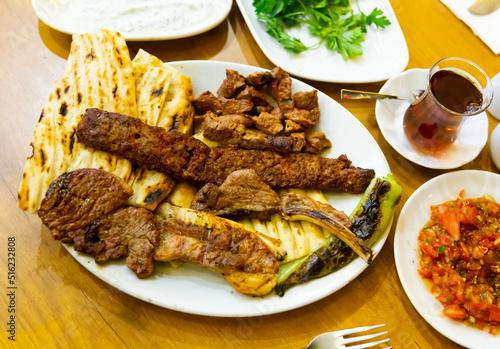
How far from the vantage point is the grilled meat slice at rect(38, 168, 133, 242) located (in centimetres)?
255

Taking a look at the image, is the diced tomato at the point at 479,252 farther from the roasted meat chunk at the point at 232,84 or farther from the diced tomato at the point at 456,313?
the roasted meat chunk at the point at 232,84

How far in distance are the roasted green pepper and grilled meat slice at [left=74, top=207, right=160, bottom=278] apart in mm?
932

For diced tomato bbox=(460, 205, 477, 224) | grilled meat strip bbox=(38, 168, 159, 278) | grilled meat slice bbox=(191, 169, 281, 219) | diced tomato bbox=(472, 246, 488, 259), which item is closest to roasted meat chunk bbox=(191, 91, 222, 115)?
grilled meat slice bbox=(191, 169, 281, 219)

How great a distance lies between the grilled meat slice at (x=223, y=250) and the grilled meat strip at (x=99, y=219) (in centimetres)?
14

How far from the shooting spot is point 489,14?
167 inches

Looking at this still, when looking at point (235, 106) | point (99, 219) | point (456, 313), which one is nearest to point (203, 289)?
point (99, 219)

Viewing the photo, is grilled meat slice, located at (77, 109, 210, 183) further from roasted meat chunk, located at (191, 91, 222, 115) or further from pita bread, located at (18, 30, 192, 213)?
roasted meat chunk, located at (191, 91, 222, 115)

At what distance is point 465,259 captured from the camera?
9.23 ft

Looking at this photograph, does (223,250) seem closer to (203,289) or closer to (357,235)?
(203,289)

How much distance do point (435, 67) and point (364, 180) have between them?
3.70 feet

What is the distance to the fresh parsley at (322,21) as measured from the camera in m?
3.73

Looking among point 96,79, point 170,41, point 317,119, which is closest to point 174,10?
point 170,41

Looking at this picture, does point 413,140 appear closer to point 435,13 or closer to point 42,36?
point 435,13

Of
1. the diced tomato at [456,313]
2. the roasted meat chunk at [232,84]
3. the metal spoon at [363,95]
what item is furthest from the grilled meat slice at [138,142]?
the diced tomato at [456,313]
